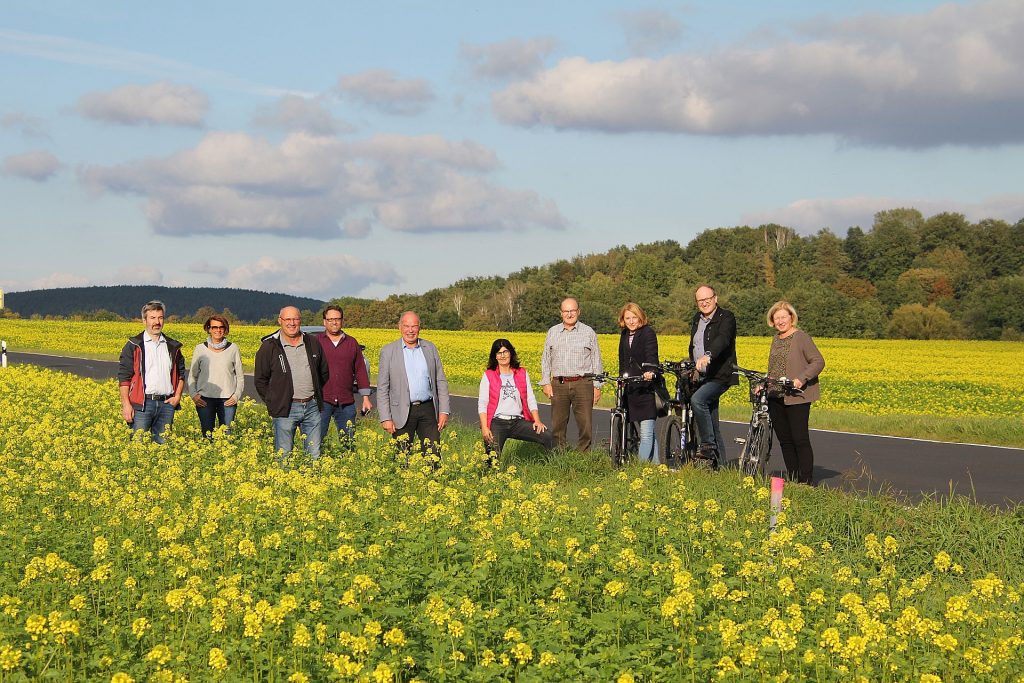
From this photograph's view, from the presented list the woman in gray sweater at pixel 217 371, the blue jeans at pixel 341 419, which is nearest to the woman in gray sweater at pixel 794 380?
the blue jeans at pixel 341 419

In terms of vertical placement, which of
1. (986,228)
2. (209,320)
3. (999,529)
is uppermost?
(986,228)

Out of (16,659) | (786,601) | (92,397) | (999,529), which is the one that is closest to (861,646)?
(786,601)

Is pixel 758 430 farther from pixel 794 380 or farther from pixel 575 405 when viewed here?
pixel 575 405

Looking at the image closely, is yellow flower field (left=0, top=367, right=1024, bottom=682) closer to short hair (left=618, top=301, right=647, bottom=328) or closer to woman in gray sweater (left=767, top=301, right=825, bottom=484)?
woman in gray sweater (left=767, top=301, right=825, bottom=484)

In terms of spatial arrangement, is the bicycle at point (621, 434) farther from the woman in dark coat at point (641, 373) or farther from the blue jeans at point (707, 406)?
the blue jeans at point (707, 406)

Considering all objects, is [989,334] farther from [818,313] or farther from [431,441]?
[431,441]

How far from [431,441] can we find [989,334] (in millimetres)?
61809

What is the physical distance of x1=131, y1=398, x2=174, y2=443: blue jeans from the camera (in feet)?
41.0

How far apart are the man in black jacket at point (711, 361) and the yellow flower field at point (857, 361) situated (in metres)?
14.4

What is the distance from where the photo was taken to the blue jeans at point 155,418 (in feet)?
41.0

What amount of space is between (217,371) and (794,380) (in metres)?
6.81

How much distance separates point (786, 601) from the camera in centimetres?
641

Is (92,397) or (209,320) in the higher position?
(209,320)

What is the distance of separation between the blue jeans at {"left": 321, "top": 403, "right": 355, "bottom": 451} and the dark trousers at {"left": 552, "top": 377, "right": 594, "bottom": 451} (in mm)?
2370
